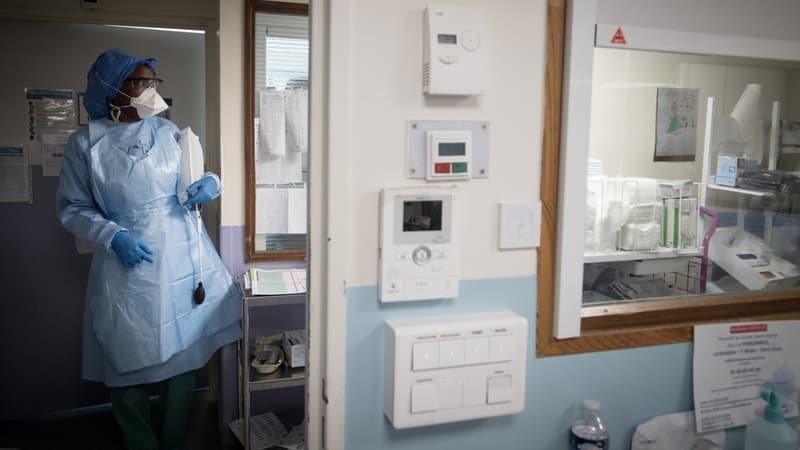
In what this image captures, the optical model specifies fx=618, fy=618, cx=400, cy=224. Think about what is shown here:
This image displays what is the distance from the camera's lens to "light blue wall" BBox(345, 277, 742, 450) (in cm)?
125

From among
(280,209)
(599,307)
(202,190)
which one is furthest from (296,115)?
(599,307)

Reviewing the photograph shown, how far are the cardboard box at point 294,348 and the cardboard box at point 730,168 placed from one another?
1636 mm

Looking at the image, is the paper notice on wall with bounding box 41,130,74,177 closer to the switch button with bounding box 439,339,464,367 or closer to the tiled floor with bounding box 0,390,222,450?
the tiled floor with bounding box 0,390,222,450

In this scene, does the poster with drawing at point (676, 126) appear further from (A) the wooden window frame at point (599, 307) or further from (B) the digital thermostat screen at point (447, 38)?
(B) the digital thermostat screen at point (447, 38)

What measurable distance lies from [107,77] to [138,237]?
61cm

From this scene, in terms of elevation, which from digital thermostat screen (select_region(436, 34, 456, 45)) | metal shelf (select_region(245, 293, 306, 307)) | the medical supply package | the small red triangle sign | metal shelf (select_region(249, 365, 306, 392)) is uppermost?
the small red triangle sign

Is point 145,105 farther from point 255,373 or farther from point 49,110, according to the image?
point 255,373

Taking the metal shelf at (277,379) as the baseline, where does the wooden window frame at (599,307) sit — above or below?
above

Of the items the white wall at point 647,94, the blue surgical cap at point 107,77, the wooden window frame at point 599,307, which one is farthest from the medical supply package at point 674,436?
the blue surgical cap at point 107,77

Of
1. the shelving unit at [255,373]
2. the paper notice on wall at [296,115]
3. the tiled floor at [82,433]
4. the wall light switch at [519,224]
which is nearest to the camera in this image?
the wall light switch at [519,224]

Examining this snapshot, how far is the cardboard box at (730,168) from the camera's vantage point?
1679 mm

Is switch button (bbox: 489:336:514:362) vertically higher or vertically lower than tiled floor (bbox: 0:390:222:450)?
higher

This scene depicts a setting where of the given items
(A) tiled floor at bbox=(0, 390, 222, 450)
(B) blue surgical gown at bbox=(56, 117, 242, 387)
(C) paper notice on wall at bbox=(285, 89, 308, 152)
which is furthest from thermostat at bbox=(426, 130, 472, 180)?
(A) tiled floor at bbox=(0, 390, 222, 450)

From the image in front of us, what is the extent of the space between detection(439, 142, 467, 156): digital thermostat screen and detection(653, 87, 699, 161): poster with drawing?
670mm
